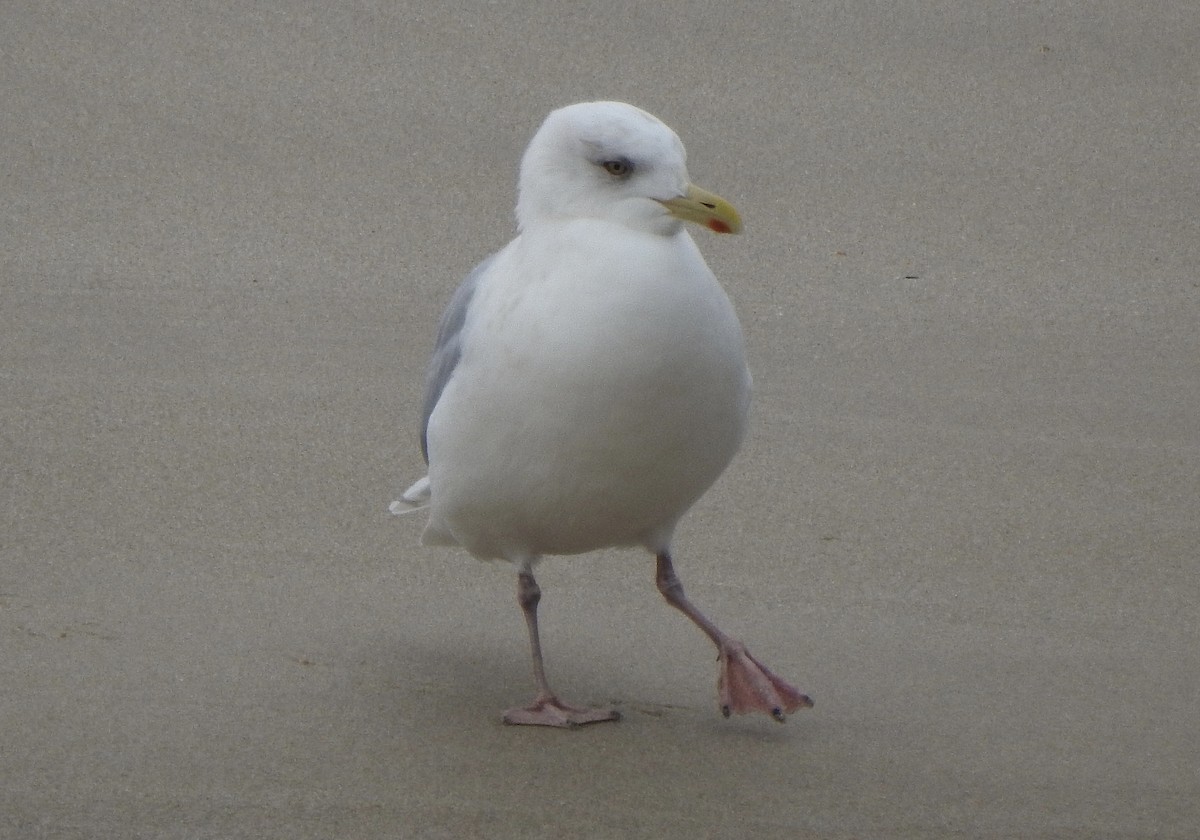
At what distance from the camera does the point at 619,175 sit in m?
3.37

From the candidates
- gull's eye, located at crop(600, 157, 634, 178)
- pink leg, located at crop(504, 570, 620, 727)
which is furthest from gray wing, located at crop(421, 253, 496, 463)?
pink leg, located at crop(504, 570, 620, 727)

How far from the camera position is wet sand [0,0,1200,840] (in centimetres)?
339

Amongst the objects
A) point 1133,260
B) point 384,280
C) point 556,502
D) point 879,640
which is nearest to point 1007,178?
point 1133,260

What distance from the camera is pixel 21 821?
3115 mm

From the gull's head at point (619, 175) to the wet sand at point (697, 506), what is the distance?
1.01 metres

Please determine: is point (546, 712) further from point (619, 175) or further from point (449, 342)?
point (619, 175)

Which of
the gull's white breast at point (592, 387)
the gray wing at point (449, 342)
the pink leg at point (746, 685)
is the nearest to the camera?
the gull's white breast at point (592, 387)

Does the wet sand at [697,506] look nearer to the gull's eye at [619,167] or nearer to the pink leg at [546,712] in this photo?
the pink leg at [546,712]

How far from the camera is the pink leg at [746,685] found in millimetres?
3545

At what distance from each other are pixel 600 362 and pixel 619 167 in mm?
376

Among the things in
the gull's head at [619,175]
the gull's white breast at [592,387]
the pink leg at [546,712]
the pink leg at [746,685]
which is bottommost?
the pink leg at [546,712]

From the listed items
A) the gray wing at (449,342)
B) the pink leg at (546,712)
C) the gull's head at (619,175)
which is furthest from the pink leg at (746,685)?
the gull's head at (619,175)

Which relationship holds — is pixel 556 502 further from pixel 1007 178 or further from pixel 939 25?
pixel 939 25

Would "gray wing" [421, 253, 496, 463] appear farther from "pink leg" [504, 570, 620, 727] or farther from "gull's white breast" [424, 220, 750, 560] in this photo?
"pink leg" [504, 570, 620, 727]
